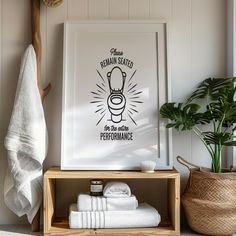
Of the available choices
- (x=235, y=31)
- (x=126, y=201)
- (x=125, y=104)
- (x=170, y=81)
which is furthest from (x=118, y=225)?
(x=235, y=31)

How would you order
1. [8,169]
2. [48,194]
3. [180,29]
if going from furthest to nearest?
[180,29] → [8,169] → [48,194]

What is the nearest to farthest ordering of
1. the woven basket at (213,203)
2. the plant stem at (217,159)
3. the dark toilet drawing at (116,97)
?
the woven basket at (213,203) < the plant stem at (217,159) < the dark toilet drawing at (116,97)

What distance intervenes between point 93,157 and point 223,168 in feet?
2.21

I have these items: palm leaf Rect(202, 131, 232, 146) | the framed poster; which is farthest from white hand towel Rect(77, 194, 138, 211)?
palm leaf Rect(202, 131, 232, 146)

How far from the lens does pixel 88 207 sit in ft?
4.95

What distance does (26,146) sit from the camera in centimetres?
156

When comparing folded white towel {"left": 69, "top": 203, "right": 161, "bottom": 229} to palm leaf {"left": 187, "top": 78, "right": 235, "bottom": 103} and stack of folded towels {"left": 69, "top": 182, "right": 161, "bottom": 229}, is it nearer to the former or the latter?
stack of folded towels {"left": 69, "top": 182, "right": 161, "bottom": 229}

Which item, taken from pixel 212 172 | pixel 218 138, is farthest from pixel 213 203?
pixel 218 138

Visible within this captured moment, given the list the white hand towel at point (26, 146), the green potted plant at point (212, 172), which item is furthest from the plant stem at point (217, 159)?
the white hand towel at point (26, 146)

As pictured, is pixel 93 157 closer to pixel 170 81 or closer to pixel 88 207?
pixel 88 207

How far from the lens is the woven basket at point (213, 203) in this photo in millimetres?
1460

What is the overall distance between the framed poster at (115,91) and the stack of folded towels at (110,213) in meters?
0.20

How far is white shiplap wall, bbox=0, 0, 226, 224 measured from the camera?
1723mm

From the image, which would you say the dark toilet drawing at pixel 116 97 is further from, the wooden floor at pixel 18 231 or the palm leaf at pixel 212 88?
the wooden floor at pixel 18 231
